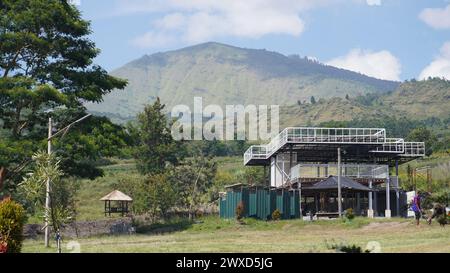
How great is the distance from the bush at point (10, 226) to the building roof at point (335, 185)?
106 ft

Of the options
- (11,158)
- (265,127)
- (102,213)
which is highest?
(265,127)

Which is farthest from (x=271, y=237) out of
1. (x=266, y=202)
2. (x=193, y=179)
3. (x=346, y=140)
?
(x=193, y=179)

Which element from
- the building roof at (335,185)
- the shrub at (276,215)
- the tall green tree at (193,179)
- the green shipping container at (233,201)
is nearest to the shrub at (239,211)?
the green shipping container at (233,201)

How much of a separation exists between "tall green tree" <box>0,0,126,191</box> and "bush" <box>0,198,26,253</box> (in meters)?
20.9

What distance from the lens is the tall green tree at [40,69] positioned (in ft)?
144

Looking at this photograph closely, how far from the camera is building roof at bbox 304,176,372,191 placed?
52.0m

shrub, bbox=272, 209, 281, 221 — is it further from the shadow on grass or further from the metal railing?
the metal railing

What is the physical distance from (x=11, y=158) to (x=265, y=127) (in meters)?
149

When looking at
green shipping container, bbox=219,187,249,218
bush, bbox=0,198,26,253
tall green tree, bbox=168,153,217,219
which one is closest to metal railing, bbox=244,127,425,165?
green shipping container, bbox=219,187,249,218

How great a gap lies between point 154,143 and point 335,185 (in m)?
42.8

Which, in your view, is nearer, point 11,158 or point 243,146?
point 11,158

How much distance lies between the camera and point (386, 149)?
5966 cm
